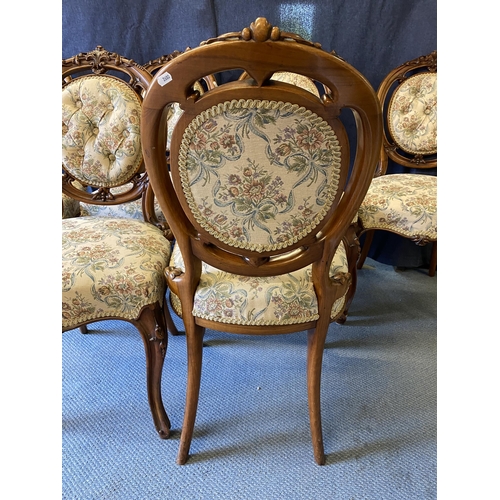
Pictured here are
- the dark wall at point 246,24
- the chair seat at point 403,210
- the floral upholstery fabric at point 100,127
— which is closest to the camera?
the floral upholstery fabric at point 100,127

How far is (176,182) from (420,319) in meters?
1.33

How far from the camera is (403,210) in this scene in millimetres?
1421

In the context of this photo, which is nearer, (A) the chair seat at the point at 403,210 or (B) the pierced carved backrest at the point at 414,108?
(A) the chair seat at the point at 403,210

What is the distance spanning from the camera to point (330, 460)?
103 centimetres

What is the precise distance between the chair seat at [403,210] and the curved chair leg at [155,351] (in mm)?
872

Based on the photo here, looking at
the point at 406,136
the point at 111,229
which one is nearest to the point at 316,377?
the point at 111,229

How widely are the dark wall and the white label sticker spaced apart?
1.35 m

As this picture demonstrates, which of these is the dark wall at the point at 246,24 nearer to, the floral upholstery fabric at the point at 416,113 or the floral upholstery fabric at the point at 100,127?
the floral upholstery fabric at the point at 416,113

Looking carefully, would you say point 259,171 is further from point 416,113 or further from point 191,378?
point 416,113

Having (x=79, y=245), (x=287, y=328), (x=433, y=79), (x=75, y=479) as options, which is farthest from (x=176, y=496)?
(x=433, y=79)

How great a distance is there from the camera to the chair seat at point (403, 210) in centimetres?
A: 140

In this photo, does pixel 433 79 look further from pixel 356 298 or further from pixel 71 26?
pixel 71 26

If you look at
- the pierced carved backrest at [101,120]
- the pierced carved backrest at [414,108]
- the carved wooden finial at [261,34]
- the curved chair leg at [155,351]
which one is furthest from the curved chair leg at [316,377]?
the pierced carved backrest at [414,108]

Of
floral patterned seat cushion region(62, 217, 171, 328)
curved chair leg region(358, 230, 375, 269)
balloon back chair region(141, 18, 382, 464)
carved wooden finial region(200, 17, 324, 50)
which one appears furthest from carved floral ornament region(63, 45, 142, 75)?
curved chair leg region(358, 230, 375, 269)
